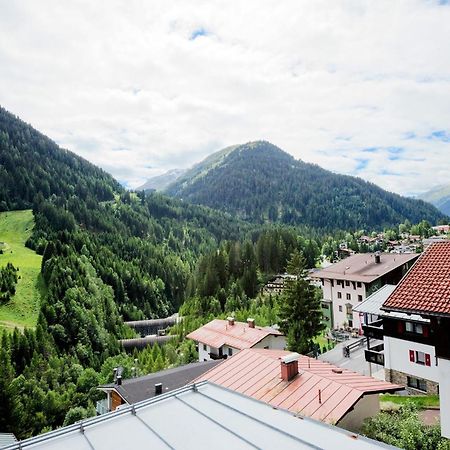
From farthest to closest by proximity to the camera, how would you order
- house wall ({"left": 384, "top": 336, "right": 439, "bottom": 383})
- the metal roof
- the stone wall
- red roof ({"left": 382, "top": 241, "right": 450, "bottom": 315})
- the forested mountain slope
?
the forested mountain slope < the metal roof < the stone wall < house wall ({"left": 384, "top": 336, "right": 439, "bottom": 383}) < red roof ({"left": 382, "top": 241, "right": 450, "bottom": 315})

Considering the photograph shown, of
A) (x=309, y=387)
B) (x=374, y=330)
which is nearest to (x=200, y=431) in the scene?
(x=309, y=387)

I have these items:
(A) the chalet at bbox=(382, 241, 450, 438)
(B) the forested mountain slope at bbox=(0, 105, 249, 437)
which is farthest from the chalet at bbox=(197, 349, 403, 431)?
(B) the forested mountain slope at bbox=(0, 105, 249, 437)

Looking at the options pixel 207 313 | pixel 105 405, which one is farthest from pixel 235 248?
pixel 105 405

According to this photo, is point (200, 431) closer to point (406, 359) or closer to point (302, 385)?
point (302, 385)

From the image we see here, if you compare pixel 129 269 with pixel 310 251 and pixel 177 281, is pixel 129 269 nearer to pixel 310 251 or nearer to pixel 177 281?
pixel 177 281

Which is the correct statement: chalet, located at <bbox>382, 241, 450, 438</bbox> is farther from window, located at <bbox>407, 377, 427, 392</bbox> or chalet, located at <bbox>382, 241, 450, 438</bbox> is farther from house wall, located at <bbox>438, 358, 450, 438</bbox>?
window, located at <bbox>407, 377, 427, 392</bbox>

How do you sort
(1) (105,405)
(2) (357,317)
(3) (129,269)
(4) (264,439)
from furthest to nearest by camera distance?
(3) (129,269)
(2) (357,317)
(1) (105,405)
(4) (264,439)
